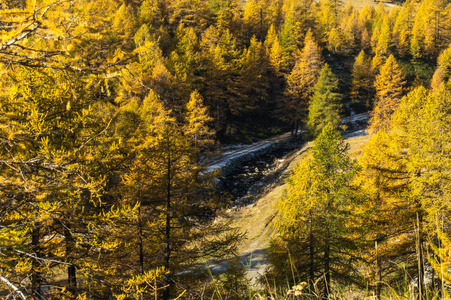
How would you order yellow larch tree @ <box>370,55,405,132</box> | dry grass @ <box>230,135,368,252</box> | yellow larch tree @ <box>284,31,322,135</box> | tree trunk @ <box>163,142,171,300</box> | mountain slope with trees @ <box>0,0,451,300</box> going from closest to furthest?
mountain slope with trees @ <box>0,0,451,300</box> < tree trunk @ <box>163,142,171,300</box> < dry grass @ <box>230,135,368,252</box> < yellow larch tree @ <box>370,55,405,132</box> < yellow larch tree @ <box>284,31,322,135</box>

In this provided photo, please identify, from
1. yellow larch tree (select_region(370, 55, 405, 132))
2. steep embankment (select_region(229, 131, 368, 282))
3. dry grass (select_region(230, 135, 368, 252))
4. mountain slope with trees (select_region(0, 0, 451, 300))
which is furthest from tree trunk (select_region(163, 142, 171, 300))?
yellow larch tree (select_region(370, 55, 405, 132))

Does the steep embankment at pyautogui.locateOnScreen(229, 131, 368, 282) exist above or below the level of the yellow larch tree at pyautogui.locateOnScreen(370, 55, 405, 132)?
below

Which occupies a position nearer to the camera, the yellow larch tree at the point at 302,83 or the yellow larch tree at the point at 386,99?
the yellow larch tree at the point at 386,99

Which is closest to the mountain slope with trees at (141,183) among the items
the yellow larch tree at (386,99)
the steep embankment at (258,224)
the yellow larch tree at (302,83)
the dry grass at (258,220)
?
the yellow larch tree at (386,99)

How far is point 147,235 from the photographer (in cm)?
919

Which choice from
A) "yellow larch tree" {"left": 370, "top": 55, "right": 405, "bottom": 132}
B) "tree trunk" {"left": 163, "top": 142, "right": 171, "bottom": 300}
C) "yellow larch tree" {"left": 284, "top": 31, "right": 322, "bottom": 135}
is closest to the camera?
"tree trunk" {"left": 163, "top": 142, "right": 171, "bottom": 300}

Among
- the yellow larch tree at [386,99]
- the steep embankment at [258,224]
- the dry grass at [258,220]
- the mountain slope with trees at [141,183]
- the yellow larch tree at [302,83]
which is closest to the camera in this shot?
the mountain slope with trees at [141,183]

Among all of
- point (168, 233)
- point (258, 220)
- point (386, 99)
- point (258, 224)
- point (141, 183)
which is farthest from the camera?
point (386, 99)

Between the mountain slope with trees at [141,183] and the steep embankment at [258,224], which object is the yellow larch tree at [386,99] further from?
the steep embankment at [258,224]

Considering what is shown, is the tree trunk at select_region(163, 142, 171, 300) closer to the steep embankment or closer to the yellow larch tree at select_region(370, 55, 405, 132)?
the steep embankment

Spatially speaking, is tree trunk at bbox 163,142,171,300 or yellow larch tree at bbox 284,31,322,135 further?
yellow larch tree at bbox 284,31,322,135

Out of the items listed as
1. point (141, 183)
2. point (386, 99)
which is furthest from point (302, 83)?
point (141, 183)

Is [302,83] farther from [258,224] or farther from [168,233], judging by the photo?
[168,233]

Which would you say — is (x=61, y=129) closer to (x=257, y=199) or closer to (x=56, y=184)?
(x=56, y=184)
